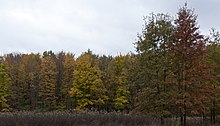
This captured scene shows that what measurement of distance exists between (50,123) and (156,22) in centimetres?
838

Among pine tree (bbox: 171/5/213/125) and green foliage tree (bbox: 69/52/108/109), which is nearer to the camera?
pine tree (bbox: 171/5/213/125)

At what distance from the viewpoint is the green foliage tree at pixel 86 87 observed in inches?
2149

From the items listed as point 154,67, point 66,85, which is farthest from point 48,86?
point 154,67

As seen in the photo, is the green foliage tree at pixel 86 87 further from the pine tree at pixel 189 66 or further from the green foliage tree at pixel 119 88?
the pine tree at pixel 189 66

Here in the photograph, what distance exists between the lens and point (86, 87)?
55125mm

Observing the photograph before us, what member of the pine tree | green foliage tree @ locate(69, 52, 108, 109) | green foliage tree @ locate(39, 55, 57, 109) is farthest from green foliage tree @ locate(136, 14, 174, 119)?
green foliage tree @ locate(39, 55, 57, 109)

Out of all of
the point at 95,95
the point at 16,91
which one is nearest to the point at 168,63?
the point at 95,95

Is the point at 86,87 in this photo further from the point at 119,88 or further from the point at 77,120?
the point at 77,120

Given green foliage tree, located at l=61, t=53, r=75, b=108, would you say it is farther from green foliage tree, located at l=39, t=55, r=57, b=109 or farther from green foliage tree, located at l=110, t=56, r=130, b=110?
green foliage tree, located at l=110, t=56, r=130, b=110

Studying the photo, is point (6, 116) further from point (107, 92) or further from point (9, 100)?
point (9, 100)

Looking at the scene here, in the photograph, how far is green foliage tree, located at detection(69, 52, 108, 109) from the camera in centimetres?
5459

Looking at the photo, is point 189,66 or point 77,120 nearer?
point 189,66

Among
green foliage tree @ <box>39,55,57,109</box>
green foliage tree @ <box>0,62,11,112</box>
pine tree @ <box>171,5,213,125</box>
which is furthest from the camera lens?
green foliage tree @ <box>39,55,57,109</box>

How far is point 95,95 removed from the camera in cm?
5591
